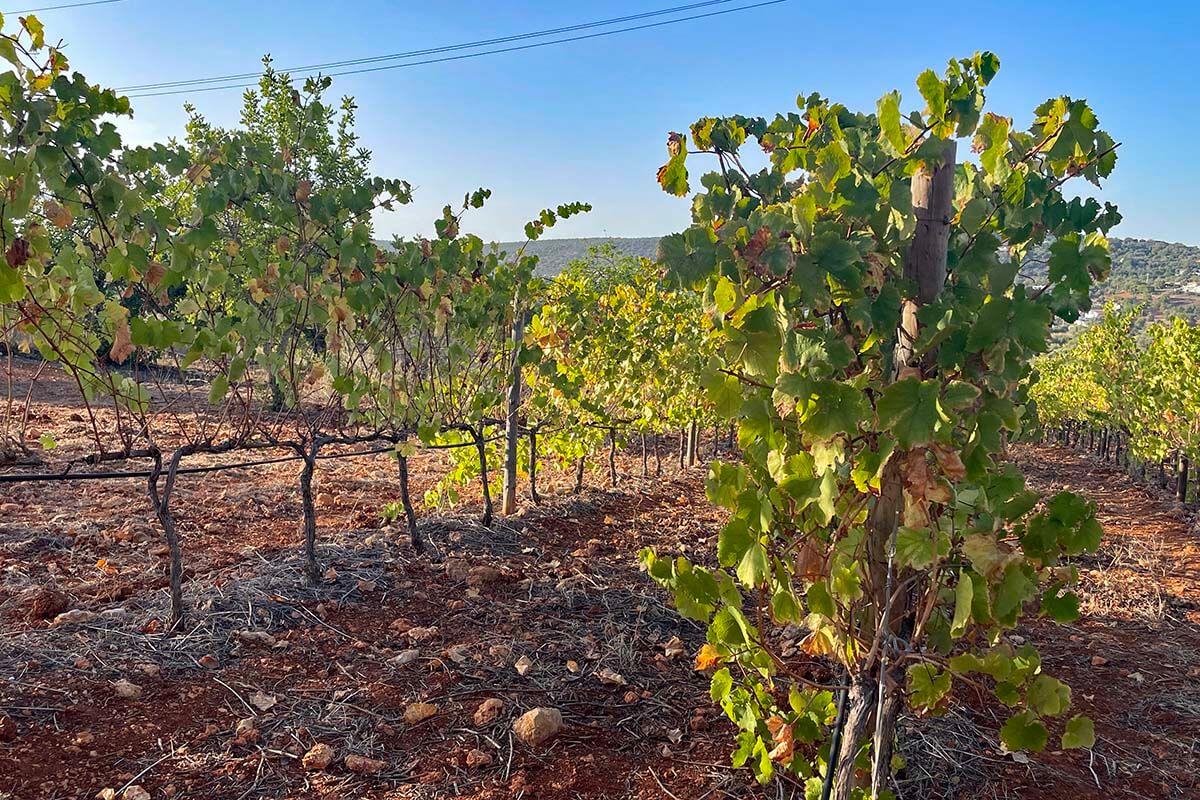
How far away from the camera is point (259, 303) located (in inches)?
196

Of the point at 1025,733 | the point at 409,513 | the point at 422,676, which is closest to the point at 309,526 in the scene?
the point at 409,513

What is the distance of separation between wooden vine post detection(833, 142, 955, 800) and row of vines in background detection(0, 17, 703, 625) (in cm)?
237

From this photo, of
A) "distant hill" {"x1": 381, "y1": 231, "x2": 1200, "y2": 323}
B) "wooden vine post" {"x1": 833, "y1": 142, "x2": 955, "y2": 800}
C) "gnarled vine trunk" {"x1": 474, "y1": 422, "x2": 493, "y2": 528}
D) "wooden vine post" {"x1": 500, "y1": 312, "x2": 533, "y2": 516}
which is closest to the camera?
"wooden vine post" {"x1": 833, "y1": 142, "x2": 955, "y2": 800}

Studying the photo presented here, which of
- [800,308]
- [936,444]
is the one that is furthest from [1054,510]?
[800,308]

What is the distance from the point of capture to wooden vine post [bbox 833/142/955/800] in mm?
Result: 1877

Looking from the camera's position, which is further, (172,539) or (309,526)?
(309,526)

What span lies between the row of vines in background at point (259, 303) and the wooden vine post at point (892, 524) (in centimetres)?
237

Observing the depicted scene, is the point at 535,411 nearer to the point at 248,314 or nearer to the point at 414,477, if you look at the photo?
the point at 414,477

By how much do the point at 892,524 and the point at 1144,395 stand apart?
1140 centimetres

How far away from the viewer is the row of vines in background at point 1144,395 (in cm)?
977

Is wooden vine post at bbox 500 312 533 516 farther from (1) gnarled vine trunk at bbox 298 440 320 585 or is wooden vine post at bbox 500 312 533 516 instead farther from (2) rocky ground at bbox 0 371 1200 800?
(1) gnarled vine trunk at bbox 298 440 320 585

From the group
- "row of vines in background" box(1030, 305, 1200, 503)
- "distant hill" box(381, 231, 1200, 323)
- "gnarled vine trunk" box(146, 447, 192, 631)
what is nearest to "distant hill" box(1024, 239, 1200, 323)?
"distant hill" box(381, 231, 1200, 323)

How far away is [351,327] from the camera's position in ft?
13.9

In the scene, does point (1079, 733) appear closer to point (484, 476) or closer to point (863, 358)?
point (863, 358)
